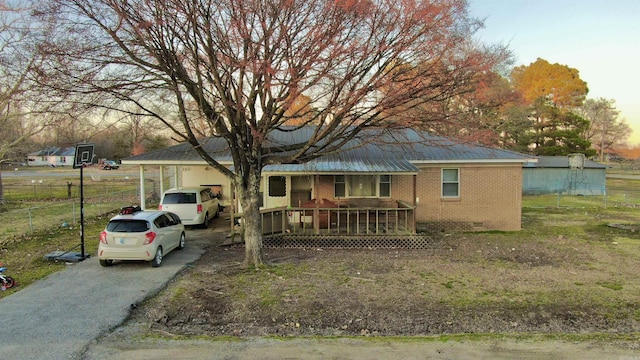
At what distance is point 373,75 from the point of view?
9.46 metres

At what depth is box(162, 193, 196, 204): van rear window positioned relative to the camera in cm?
1571

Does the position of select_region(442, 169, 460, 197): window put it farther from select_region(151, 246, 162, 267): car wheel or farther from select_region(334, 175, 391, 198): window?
select_region(151, 246, 162, 267): car wheel

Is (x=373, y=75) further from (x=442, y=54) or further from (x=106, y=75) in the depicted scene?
(x=106, y=75)

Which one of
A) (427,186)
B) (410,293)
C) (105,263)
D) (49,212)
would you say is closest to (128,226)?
(105,263)

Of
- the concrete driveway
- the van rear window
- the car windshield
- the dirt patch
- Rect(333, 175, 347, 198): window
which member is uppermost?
Rect(333, 175, 347, 198): window

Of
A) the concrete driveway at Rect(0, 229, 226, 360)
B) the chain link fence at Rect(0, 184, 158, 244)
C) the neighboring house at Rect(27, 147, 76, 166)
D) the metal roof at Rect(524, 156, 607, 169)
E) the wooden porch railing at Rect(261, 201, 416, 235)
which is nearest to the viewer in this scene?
the concrete driveway at Rect(0, 229, 226, 360)

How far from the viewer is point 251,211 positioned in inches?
414

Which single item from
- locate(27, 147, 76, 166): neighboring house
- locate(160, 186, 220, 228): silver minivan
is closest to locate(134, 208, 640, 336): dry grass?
locate(160, 186, 220, 228): silver minivan

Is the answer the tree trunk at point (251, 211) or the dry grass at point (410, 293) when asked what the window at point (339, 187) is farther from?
the tree trunk at point (251, 211)

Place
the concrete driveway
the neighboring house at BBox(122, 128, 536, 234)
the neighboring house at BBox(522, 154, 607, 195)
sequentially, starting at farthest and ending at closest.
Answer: the neighboring house at BBox(522, 154, 607, 195) → the neighboring house at BBox(122, 128, 536, 234) → the concrete driveway

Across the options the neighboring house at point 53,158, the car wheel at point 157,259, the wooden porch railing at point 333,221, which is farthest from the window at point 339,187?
the neighboring house at point 53,158

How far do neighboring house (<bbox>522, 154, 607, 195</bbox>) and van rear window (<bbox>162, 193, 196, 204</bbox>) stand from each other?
93.8ft

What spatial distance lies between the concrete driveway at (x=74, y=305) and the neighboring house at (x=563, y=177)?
104 feet

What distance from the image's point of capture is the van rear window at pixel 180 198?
51.5 ft
